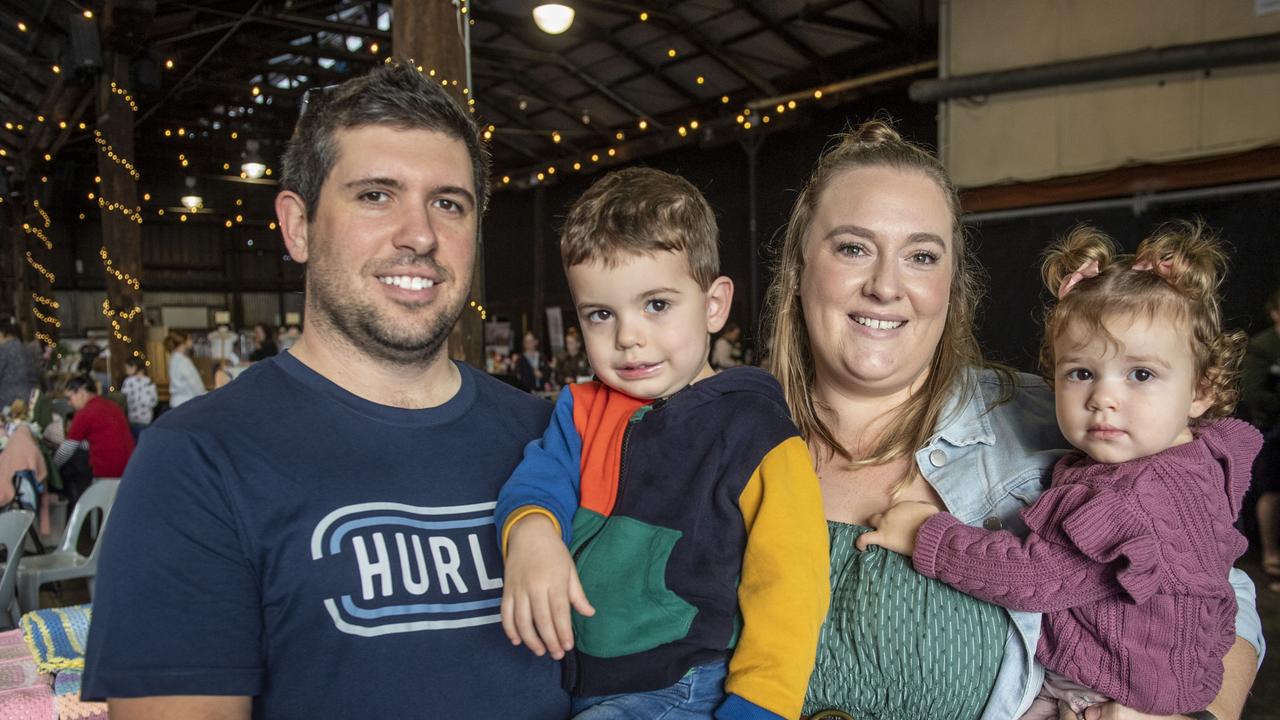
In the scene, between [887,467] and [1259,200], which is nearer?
[887,467]

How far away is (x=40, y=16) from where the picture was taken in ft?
32.4

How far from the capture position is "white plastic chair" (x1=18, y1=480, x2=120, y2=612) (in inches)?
181

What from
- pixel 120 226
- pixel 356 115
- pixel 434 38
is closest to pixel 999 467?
pixel 356 115

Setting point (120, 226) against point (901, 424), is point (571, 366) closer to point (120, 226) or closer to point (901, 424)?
point (120, 226)

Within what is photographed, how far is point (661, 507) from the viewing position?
130 centimetres

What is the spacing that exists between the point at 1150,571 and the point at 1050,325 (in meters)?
0.44

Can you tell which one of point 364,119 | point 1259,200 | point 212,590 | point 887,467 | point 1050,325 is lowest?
point 212,590

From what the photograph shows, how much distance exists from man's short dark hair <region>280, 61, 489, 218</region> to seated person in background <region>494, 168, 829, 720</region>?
0.34m

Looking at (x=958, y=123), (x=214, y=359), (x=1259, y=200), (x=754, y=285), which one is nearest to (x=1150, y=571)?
(x=1259, y=200)

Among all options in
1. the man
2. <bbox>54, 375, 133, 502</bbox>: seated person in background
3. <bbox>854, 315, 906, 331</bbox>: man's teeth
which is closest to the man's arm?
the man

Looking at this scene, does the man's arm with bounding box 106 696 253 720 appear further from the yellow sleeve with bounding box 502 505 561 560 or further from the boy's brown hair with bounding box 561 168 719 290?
the boy's brown hair with bounding box 561 168 719 290

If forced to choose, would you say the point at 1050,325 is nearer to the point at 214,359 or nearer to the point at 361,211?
the point at 361,211

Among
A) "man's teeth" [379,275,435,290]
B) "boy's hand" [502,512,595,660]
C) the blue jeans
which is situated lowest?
the blue jeans

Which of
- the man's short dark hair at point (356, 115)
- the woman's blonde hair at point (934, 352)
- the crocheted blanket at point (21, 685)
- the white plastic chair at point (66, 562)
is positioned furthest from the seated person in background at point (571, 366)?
the man's short dark hair at point (356, 115)
